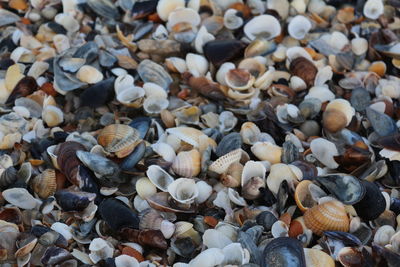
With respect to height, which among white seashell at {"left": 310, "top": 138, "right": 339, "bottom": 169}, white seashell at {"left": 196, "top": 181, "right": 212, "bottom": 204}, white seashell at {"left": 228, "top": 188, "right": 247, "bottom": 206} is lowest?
white seashell at {"left": 196, "top": 181, "right": 212, "bottom": 204}

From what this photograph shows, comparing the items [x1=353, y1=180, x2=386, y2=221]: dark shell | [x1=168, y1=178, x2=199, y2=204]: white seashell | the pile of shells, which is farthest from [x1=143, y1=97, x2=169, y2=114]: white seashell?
[x1=353, y1=180, x2=386, y2=221]: dark shell

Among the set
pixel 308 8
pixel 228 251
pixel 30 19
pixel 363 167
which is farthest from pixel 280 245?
→ pixel 30 19

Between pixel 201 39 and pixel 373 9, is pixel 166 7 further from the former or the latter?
pixel 373 9

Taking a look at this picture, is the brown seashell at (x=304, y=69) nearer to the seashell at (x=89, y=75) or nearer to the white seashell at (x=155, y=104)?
the white seashell at (x=155, y=104)

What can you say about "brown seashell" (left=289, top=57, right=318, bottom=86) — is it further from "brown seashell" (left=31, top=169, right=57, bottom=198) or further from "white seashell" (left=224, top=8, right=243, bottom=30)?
Result: "brown seashell" (left=31, top=169, right=57, bottom=198)

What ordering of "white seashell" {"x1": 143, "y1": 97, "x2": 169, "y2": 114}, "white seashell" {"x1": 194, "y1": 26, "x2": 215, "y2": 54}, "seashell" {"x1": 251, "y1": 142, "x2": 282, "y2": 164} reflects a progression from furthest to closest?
"white seashell" {"x1": 194, "y1": 26, "x2": 215, "y2": 54} < "white seashell" {"x1": 143, "y1": 97, "x2": 169, "y2": 114} < "seashell" {"x1": 251, "y1": 142, "x2": 282, "y2": 164}

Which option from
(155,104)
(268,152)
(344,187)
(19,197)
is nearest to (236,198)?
(268,152)

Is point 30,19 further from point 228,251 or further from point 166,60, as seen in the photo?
point 228,251
